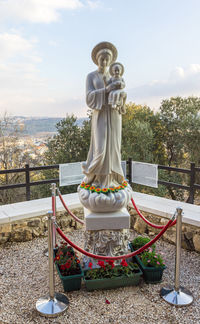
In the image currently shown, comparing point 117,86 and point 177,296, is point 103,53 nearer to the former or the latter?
point 117,86

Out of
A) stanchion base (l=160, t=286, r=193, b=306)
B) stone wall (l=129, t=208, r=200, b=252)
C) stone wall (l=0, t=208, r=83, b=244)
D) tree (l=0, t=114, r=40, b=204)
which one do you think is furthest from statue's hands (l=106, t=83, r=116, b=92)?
tree (l=0, t=114, r=40, b=204)

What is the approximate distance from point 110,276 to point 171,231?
1.94 metres

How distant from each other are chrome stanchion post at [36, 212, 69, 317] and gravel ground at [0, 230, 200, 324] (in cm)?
6

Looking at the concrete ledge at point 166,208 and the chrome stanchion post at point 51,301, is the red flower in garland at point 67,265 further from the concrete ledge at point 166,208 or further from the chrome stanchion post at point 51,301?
the concrete ledge at point 166,208

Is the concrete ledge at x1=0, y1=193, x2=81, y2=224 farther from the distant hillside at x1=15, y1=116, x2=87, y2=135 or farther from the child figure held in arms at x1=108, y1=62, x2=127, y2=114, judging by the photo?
the distant hillside at x1=15, y1=116, x2=87, y2=135

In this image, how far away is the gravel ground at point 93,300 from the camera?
3.08 m

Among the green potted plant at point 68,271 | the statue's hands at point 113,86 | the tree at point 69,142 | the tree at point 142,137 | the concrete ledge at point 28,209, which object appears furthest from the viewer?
the tree at point 142,137

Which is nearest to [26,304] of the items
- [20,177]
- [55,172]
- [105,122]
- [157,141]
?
[105,122]

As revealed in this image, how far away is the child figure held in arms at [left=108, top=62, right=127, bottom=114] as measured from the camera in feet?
12.2

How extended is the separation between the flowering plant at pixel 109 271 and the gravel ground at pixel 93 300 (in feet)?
0.69

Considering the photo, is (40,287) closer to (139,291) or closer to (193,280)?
(139,291)

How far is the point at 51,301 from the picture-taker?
3275mm

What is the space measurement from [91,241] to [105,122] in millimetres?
1816

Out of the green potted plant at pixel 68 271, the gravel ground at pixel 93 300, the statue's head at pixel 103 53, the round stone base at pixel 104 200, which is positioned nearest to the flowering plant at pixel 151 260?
the gravel ground at pixel 93 300
